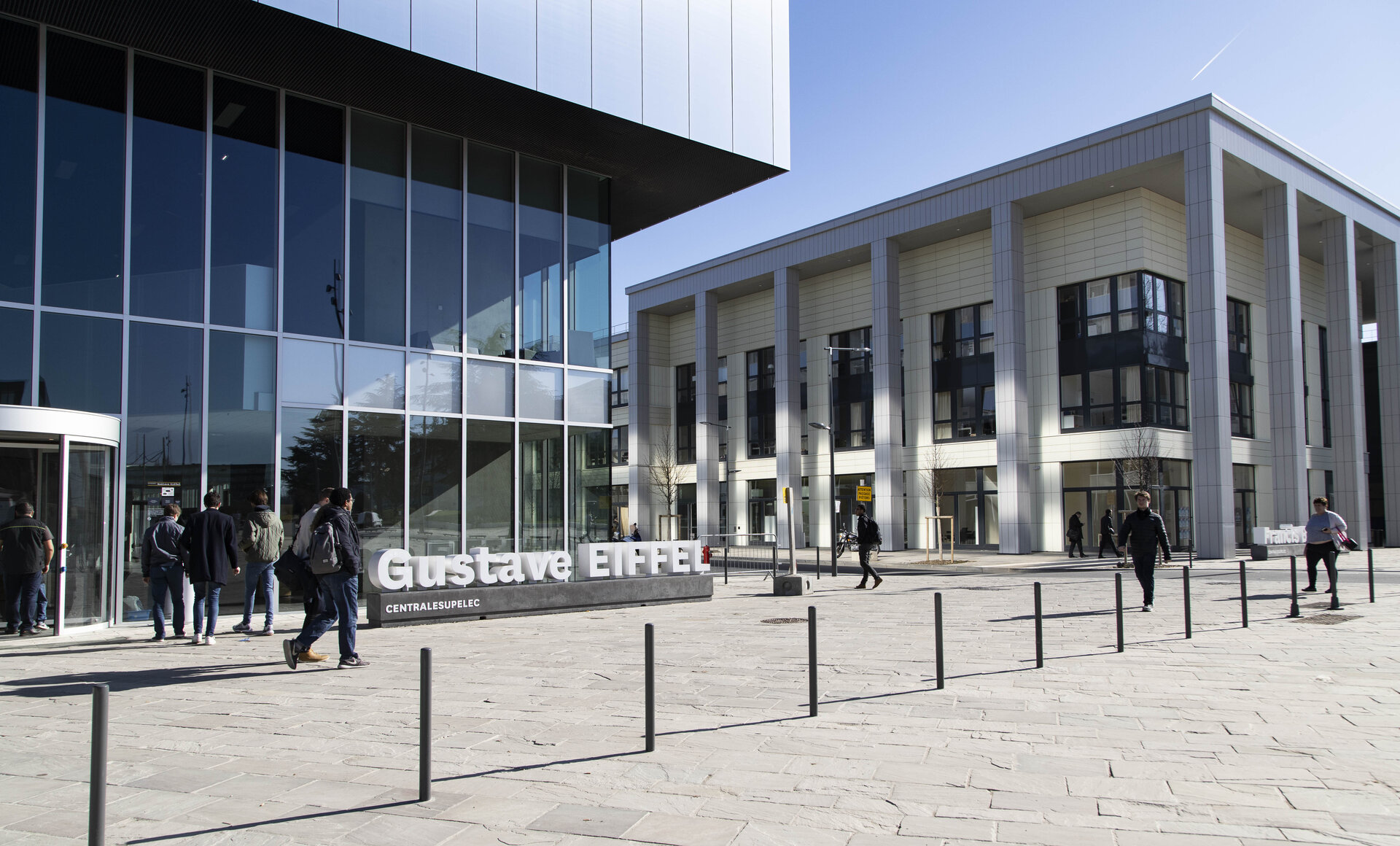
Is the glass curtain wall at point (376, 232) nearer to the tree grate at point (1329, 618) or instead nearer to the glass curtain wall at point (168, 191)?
the glass curtain wall at point (168, 191)

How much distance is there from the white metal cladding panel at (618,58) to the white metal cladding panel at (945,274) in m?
29.9

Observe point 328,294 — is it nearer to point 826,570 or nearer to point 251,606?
point 251,606

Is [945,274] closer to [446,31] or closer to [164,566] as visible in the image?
[446,31]

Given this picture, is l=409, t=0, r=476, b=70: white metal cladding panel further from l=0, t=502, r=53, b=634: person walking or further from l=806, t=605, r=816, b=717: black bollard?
l=806, t=605, r=816, b=717: black bollard

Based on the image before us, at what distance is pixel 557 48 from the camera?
53.3 feet

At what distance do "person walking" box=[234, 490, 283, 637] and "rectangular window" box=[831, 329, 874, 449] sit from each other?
38481mm

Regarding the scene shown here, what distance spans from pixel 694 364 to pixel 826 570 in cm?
3033

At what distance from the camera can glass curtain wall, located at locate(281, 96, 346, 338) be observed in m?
15.9

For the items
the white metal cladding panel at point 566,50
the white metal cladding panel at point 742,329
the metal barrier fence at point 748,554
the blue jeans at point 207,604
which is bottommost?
the metal barrier fence at point 748,554

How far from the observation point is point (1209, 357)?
34.0 meters

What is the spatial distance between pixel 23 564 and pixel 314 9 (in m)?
8.76

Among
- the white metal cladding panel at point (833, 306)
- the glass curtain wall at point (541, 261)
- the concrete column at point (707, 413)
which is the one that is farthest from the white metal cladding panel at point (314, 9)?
the concrete column at point (707, 413)

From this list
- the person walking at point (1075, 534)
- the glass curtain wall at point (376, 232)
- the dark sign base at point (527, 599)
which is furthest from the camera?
the person walking at point (1075, 534)

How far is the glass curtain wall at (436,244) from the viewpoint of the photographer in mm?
17141
